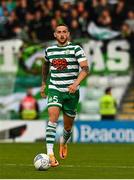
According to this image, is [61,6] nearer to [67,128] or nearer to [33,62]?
[33,62]

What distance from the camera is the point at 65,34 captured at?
43.7 feet

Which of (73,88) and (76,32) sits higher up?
(73,88)

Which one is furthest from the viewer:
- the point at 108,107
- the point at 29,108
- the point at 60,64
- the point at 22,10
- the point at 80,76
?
the point at 22,10

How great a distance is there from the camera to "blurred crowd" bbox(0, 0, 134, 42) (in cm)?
2730

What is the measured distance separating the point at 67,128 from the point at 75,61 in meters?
1.43

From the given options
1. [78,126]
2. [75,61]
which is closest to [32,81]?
[78,126]

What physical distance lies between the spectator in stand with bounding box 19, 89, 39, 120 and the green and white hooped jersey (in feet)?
41.1

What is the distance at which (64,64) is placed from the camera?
13.5 m

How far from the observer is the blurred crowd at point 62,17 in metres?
27.3

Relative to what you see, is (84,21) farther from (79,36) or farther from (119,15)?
(119,15)

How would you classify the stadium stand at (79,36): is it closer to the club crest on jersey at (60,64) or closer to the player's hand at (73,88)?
the club crest on jersey at (60,64)

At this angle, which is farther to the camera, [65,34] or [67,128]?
[67,128]

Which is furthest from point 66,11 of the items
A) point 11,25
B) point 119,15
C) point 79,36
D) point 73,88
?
point 73,88

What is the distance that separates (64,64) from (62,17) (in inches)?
568
